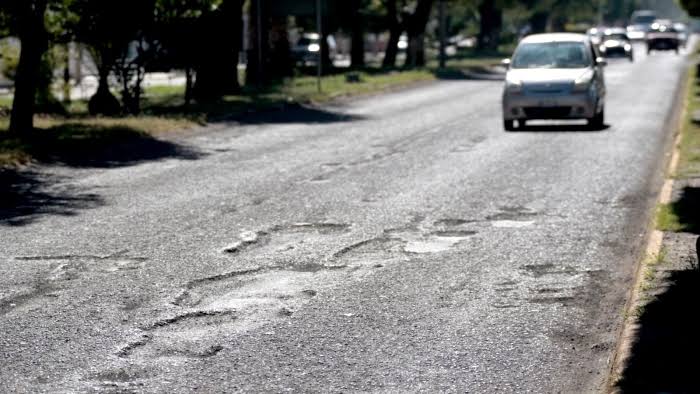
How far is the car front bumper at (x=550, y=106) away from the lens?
26828 mm

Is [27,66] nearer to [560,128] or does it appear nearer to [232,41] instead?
[560,128]

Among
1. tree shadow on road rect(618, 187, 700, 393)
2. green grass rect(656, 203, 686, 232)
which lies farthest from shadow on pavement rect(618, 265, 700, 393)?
green grass rect(656, 203, 686, 232)

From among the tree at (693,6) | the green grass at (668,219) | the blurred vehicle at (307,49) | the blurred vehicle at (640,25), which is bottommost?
the blurred vehicle at (640,25)

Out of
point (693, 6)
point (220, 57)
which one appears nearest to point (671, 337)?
point (693, 6)

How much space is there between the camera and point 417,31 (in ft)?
218

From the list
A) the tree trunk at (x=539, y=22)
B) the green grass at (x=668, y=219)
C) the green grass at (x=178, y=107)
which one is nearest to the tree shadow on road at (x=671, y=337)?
the green grass at (x=668, y=219)

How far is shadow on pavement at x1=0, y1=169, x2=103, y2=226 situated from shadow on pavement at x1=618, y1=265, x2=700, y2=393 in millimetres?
6610

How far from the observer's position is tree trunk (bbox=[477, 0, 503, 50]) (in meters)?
90.1

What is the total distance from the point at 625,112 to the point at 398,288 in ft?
73.9

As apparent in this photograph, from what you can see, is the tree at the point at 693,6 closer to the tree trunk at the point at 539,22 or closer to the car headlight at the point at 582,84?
the car headlight at the point at 582,84

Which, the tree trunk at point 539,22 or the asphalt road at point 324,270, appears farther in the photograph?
the tree trunk at point 539,22

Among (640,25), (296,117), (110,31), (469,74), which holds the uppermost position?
(110,31)

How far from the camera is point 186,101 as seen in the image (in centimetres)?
3441

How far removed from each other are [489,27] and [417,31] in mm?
26180
